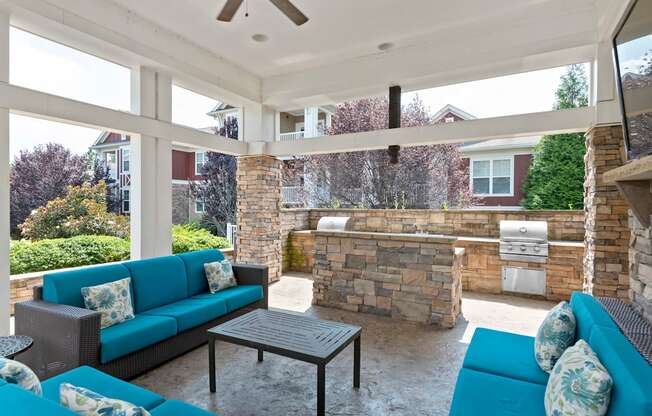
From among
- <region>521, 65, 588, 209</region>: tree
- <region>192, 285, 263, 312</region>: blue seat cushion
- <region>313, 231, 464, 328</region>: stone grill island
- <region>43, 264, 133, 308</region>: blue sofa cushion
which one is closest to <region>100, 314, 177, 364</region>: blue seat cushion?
<region>43, 264, 133, 308</region>: blue sofa cushion

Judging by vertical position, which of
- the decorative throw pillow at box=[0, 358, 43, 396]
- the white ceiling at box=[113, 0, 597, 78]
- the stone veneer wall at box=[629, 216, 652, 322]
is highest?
the white ceiling at box=[113, 0, 597, 78]

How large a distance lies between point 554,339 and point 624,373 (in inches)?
34.6

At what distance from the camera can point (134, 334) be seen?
288 cm

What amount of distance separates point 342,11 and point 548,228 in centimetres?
477

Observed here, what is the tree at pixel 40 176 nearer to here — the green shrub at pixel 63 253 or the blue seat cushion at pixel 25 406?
Answer: the green shrub at pixel 63 253

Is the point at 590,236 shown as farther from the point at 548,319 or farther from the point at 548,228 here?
the point at 548,319

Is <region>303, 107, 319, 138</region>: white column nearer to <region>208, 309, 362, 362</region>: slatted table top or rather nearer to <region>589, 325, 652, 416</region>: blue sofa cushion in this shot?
<region>208, 309, 362, 362</region>: slatted table top

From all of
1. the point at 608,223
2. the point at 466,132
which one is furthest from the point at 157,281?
the point at 608,223

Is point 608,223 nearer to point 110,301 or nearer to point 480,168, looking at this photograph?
point 110,301

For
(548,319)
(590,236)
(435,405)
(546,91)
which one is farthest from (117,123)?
(546,91)

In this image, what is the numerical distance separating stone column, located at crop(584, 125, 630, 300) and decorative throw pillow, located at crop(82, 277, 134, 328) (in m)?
5.06

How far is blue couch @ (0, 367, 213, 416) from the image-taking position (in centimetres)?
119

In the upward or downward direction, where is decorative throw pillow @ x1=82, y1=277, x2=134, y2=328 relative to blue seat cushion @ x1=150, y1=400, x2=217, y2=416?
upward

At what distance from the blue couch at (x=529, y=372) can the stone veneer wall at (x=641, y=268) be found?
0.82 ft
